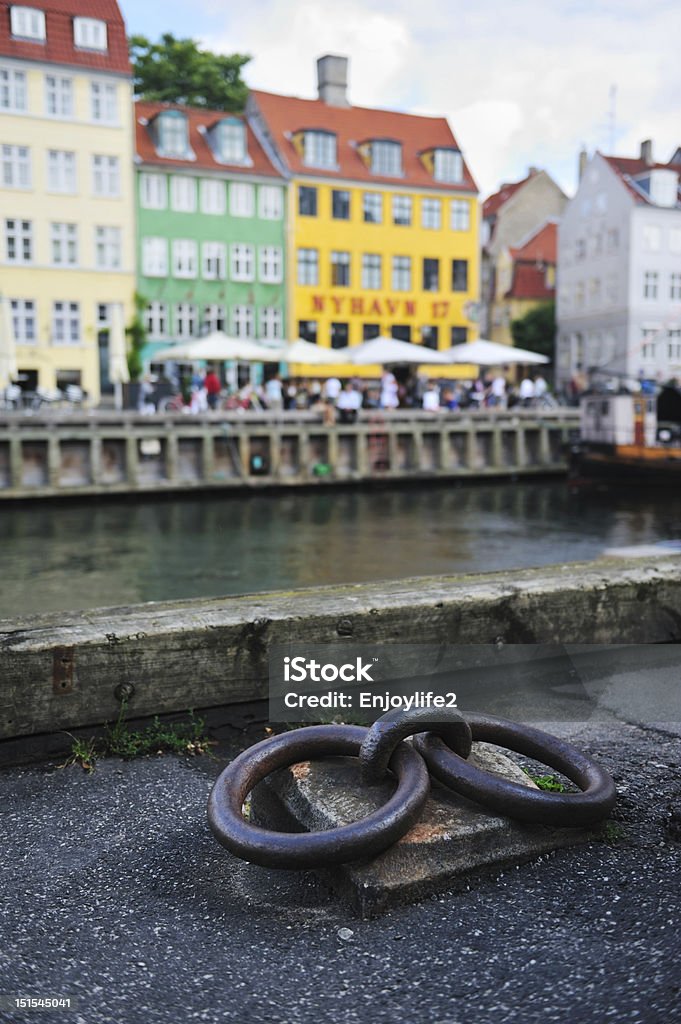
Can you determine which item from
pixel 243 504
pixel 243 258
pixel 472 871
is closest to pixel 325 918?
pixel 472 871

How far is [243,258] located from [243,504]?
22.5 meters

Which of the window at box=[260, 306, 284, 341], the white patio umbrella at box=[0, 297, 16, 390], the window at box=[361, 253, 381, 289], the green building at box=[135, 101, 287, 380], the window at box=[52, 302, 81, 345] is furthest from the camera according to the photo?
the window at box=[361, 253, 381, 289]

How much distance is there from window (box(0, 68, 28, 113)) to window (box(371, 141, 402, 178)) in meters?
16.0

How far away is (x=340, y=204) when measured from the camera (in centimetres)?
4828

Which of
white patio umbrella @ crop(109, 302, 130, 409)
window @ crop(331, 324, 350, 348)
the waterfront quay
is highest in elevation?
window @ crop(331, 324, 350, 348)

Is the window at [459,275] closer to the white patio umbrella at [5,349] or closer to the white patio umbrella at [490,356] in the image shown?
the white patio umbrella at [490,356]

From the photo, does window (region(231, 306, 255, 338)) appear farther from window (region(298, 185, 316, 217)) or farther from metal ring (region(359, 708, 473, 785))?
metal ring (region(359, 708, 473, 785))

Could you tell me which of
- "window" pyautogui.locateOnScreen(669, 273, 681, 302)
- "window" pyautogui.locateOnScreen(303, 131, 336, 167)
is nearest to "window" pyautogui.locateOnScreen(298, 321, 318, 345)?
"window" pyautogui.locateOnScreen(303, 131, 336, 167)

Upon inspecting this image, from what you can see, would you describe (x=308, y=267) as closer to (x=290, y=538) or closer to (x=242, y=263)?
(x=242, y=263)

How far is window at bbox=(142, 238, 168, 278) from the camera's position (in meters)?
43.8

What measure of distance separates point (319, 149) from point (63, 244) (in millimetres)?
12939

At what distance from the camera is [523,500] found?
89.0ft

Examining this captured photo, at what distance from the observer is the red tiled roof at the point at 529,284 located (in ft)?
190

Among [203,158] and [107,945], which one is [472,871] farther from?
[203,158]
